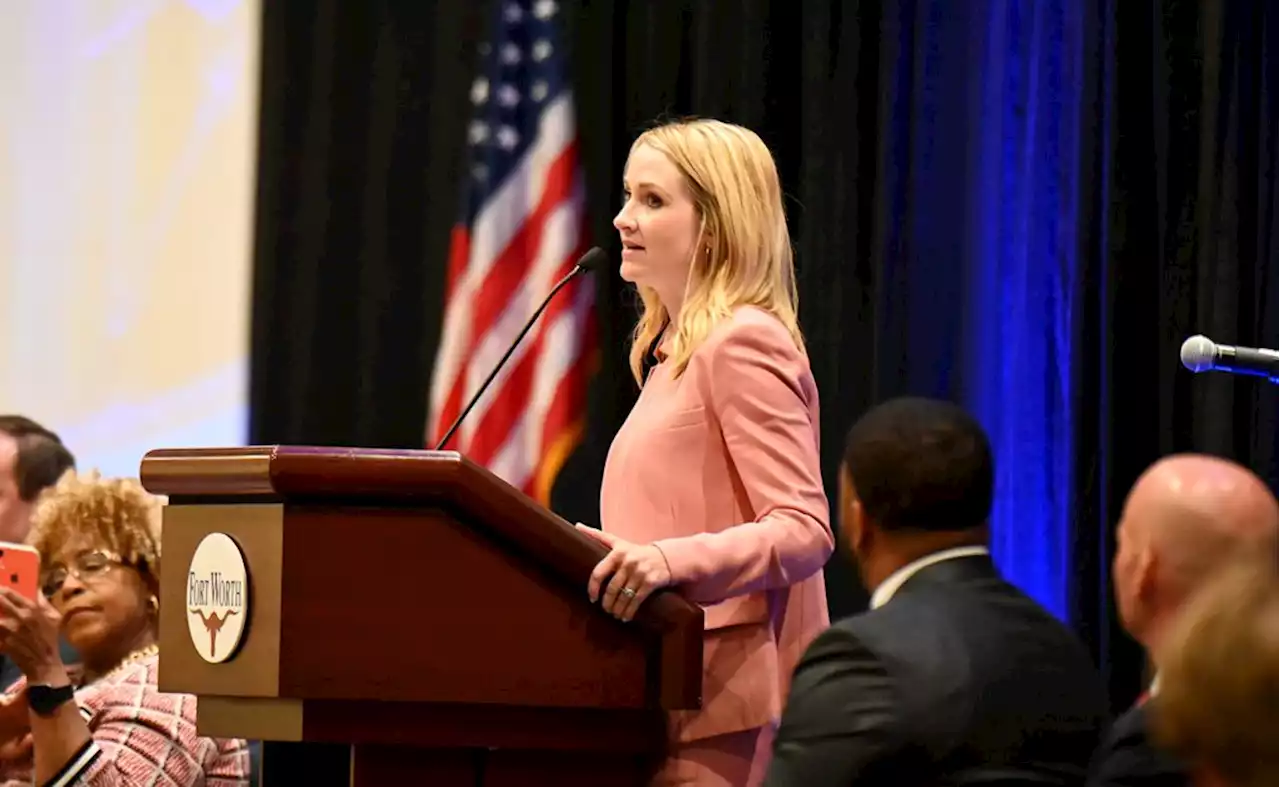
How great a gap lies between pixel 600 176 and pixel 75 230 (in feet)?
5.48

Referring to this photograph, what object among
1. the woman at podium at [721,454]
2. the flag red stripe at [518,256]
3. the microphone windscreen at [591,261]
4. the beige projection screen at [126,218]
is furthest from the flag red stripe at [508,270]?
the woman at podium at [721,454]

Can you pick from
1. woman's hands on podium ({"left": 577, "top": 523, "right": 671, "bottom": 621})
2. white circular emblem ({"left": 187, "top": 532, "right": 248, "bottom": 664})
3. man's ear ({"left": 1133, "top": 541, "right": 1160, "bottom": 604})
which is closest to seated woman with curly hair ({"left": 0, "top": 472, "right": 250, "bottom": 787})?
white circular emblem ({"left": 187, "top": 532, "right": 248, "bottom": 664})

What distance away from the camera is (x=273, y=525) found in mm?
2035

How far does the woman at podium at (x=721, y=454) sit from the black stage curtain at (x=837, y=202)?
177 centimetres

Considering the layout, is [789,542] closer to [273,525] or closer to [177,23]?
[273,525]

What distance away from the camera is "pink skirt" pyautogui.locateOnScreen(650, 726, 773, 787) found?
228cm

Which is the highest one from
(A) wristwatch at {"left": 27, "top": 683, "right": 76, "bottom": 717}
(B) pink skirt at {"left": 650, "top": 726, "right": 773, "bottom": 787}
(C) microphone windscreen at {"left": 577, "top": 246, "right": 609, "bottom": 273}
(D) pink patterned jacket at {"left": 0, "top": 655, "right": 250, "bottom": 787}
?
(C) microphone windscreen at {"left": 577, "top": 246, "right": 609, "bottom": 273}

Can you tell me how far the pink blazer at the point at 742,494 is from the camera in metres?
2.32

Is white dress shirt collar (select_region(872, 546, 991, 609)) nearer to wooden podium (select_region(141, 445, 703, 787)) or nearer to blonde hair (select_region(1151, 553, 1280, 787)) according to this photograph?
wooden podium (select_region(141, 445, 703, 787))

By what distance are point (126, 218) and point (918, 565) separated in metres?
3.86

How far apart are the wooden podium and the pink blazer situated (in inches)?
7.2

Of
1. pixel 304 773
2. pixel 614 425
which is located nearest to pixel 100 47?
pixel 614 425

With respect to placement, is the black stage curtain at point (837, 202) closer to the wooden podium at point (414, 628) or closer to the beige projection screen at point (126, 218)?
the beige projection screen at point (126, 218)

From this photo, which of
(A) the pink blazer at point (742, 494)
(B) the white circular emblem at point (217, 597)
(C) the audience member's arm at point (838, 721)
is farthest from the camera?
(A) the pink blazer at point (742, 494)
